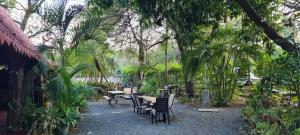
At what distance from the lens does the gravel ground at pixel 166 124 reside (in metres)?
9.97

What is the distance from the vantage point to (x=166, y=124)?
1131 cm

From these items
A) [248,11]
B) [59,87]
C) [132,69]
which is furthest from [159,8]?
Answer: [132,69]

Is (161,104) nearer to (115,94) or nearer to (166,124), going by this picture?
(166,124)

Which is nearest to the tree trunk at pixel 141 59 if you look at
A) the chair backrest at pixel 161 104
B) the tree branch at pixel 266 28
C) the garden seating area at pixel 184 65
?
the garden seating area at pixel 184 65

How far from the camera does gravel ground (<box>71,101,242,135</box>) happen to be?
9969 mm

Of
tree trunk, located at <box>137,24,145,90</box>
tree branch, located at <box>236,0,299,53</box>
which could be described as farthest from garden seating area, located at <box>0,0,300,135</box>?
tree trunk, located at <box>137,24,145,90</box>

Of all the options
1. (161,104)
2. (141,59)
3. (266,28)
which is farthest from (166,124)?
(141,59)

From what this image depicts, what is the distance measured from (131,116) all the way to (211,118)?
3161mm

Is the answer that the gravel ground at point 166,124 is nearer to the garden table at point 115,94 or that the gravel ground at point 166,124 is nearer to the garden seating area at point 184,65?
the garden seating area at point 184,65

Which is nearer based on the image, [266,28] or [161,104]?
[266,28]

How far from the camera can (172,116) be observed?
509 inches

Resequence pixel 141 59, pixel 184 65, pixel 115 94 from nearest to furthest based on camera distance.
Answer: pixel 184 65
pixel 115 94
pixel 141 59

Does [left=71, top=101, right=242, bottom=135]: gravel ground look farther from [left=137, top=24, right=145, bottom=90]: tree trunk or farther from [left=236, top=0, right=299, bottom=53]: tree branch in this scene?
[left=137, top=24, right=145, bottom=90]: tree trunk

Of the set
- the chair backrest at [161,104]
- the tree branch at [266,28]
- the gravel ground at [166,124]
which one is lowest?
the gravel ground at [166,124]
